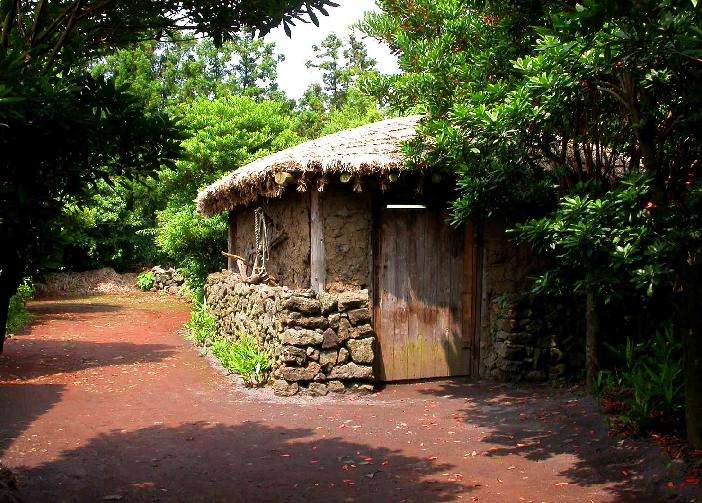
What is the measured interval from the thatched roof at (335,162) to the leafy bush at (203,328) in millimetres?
3855

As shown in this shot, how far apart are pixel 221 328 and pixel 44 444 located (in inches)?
241

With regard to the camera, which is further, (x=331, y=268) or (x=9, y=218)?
(x=331, y=268)

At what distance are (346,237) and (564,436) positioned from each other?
146 inches

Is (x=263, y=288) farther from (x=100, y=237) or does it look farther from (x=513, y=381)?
(x=100, y=237)

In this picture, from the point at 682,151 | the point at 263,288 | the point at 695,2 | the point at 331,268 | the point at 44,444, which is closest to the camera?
the point at 695,2

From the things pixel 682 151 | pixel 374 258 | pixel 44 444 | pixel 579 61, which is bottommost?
pixel 44 444

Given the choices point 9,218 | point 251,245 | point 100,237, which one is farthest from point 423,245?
point 100,237

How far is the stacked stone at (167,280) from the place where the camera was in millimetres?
25430

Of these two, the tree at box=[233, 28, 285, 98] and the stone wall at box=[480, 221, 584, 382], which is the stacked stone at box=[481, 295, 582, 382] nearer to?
the stone wall at box=[480, 221, 584, 382]

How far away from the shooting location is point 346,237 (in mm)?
8562

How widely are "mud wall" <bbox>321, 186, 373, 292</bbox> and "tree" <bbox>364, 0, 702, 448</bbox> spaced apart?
109 cm

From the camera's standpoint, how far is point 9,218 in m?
3.20

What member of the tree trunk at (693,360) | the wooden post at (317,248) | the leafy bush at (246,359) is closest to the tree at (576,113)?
the tree trunk at (693,360)

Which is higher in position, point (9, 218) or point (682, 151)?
point (682, 151)
